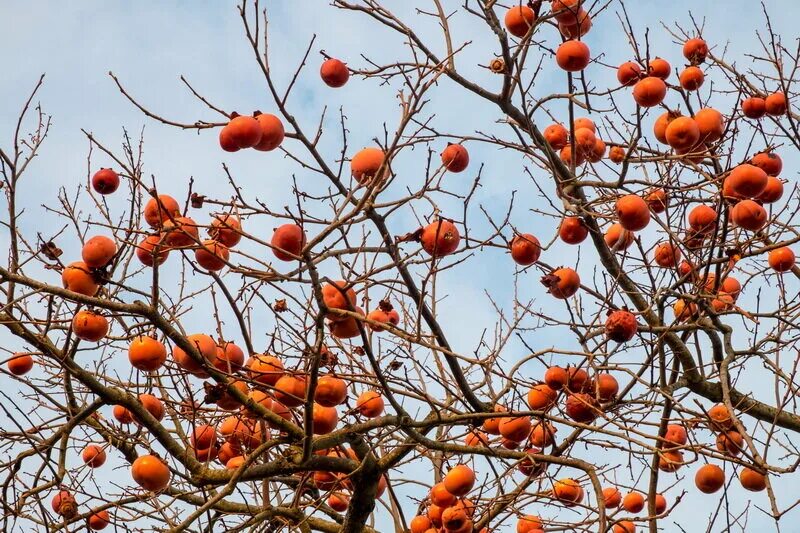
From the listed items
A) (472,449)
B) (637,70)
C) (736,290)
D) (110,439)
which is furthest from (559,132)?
(110,439)

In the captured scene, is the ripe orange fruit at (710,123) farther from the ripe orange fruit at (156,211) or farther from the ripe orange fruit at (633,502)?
the ripe orange fruit at (156,211)

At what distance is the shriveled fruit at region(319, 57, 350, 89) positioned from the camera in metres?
4.23

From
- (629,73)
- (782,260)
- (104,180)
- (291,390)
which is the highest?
(629,73)

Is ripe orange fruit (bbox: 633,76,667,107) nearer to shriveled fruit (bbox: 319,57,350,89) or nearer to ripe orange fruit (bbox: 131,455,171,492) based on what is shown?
shriveled fruit (bbox: 319,57,350,89)

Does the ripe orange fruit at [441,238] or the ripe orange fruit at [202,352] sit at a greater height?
the ripe orange fruit at [441,238]

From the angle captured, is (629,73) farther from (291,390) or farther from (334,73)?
(291,390)

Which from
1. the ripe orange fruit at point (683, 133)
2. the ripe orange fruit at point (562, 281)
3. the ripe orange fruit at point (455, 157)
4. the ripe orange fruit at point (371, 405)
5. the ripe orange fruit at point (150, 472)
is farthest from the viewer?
the ripe orange fruit at point (683, 133)

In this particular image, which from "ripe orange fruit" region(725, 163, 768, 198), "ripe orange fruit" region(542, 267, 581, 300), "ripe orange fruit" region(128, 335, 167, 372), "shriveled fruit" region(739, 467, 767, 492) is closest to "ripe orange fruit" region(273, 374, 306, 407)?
"ripe orange fruit" region(128, 335, 167, 372)

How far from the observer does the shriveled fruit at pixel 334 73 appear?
4.23 metres

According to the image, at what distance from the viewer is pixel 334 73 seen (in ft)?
13.9

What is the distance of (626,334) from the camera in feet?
11.8

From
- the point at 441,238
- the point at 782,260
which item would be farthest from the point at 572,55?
the point at 782,260

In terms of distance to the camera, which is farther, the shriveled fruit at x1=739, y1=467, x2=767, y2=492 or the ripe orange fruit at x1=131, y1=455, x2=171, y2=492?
the shriveled fruit at x1=739, y1=467, x2=767, y2=492

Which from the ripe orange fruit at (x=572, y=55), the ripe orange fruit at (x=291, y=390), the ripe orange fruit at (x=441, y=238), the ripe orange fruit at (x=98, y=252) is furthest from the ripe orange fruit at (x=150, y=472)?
the ripe orange fruit at (x=572, y=55)
